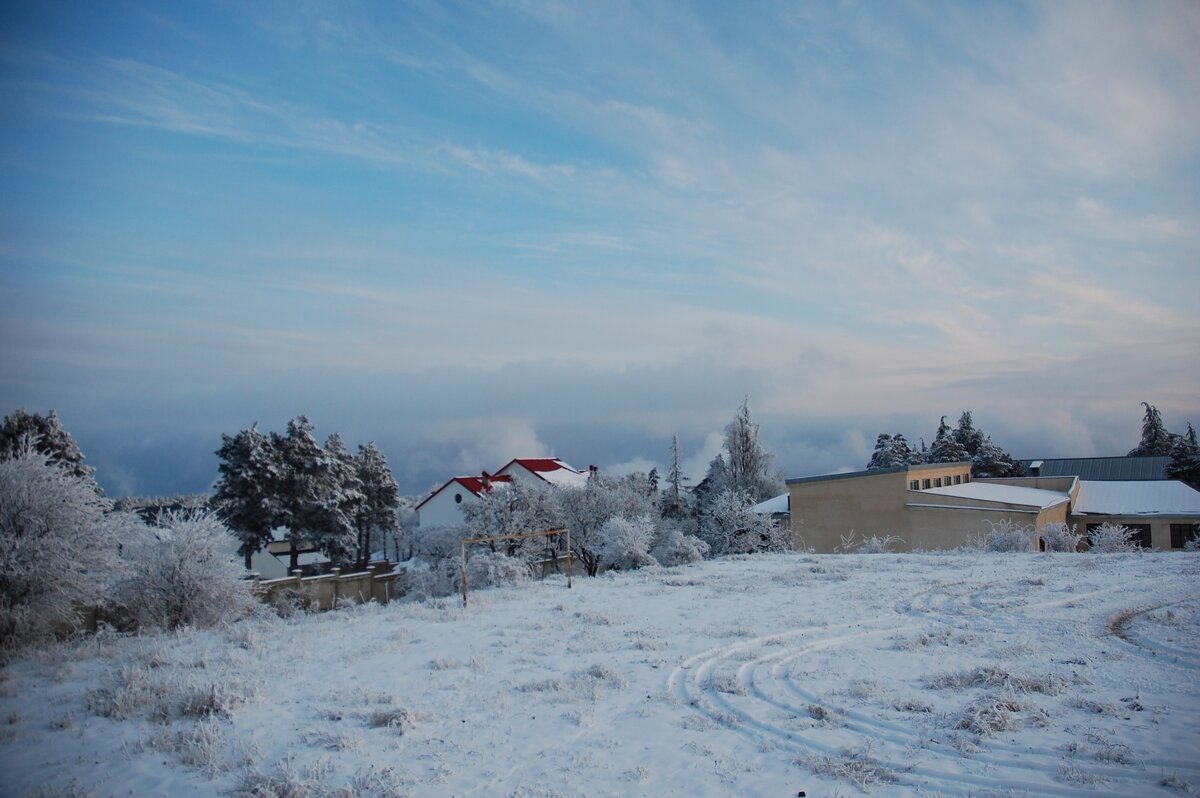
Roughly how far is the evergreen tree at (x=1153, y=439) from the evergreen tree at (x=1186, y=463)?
12.5 ft

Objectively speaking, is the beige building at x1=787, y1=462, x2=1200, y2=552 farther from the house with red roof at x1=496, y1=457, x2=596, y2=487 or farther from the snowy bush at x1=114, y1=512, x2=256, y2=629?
the snowy bush at x1=114, y1=512, x2=256, y2=629

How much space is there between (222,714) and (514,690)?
3638mm

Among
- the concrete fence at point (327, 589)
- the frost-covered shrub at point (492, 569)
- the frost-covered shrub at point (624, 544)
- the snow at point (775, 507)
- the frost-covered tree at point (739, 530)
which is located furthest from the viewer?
the snow at point (775, 507)

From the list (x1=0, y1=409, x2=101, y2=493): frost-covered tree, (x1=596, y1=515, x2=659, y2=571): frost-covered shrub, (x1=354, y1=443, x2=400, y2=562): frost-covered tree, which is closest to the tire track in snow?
(x1=596, y1=515, x2=659, y2=571): frost-covered shrub

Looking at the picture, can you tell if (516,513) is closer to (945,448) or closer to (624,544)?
(624,544)

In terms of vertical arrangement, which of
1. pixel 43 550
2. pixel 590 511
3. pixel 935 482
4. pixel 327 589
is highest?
pixel 43 550

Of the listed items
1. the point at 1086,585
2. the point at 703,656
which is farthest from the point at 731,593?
the point at 1086,585

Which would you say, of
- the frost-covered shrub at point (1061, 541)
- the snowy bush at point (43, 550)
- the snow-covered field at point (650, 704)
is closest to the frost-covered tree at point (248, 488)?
the snowy bush at point (43, 550)

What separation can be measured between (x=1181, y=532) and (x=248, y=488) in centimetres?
5146

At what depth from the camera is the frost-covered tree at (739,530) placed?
38125 millimetres

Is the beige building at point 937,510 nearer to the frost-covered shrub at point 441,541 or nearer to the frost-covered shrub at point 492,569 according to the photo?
the frost-covered shrub at point 492,569

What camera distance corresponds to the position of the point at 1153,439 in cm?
6744

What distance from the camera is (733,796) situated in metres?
5.71

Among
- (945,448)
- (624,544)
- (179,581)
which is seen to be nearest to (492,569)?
(624,544)
